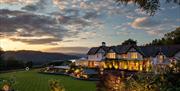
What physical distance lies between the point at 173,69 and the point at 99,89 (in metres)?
5.23

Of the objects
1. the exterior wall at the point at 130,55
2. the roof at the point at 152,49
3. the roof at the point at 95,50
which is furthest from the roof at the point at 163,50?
the roof at the point at 95,50

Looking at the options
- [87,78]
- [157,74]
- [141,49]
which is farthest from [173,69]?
[141,49]

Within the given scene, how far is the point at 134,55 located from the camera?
280 feet

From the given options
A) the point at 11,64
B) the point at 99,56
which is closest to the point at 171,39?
the point at 99,56

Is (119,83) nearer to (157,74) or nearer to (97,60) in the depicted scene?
(157,74)

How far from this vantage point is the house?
76.9m

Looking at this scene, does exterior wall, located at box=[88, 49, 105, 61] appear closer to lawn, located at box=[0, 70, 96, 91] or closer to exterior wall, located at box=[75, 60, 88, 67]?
exterior wall, located at box=[75, 60, 88, 67]

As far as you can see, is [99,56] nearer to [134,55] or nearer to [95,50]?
[95,50]

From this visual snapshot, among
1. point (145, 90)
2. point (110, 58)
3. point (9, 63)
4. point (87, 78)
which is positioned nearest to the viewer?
point (145, 90)

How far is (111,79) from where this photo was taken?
18656 mm

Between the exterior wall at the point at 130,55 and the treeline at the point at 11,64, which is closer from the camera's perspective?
the exterior wall at the point at 130,55

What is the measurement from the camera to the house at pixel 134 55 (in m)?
76.9

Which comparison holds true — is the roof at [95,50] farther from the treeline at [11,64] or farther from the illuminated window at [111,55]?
the treeline at [11,64]

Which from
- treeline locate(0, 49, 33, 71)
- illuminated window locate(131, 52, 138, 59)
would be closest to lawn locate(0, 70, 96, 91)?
illuminated window locate(131, 52, 138, 59)
